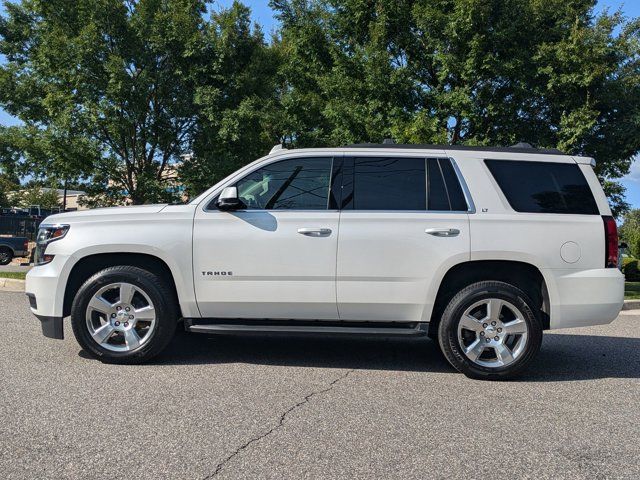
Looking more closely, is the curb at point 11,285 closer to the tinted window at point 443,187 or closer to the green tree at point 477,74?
the green tree at point 477,74

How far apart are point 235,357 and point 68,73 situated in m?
9.50

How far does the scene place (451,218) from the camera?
5.09m

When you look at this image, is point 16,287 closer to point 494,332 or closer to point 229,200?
point 229,200

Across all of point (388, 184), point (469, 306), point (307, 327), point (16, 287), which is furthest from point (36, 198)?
point (469, 306)

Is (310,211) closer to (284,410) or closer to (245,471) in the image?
(284,410)

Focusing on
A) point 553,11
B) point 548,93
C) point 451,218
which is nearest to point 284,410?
point 451,218

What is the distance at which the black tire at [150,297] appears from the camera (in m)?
5.14

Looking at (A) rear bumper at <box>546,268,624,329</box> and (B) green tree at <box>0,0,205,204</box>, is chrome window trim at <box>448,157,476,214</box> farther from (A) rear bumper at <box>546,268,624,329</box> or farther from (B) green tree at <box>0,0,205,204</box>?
(B) green tree at <box>0,0,205,204</box>

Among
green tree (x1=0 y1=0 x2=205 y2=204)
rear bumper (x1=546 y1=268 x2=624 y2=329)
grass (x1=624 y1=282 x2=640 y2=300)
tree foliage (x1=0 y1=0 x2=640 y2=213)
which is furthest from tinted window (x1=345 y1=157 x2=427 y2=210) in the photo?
grass (x1=624 y1=282 x2=640 y2=300)

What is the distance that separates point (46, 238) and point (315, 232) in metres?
2.53

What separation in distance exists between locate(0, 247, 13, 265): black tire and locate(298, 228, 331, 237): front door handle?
2171cm

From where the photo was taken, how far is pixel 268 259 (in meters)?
5.06

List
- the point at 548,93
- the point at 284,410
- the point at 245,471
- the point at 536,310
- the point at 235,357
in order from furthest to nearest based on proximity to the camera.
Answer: the point at 548,93
the point at 235,357
the point at 536,310
the point at 284,410
the point at 245,471

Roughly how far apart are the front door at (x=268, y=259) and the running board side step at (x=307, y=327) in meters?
Answer: 0.08
